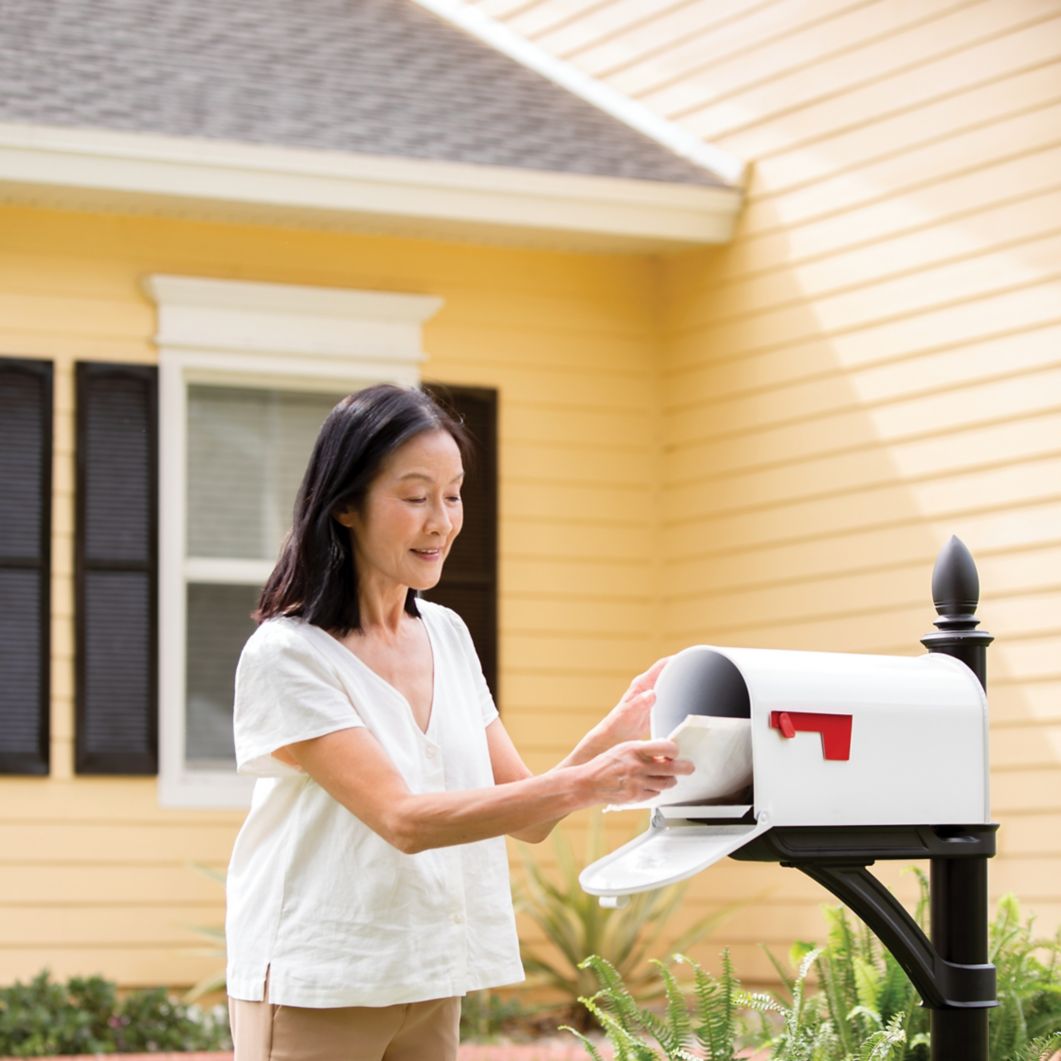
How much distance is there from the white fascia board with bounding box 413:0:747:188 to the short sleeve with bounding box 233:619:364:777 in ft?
16.7

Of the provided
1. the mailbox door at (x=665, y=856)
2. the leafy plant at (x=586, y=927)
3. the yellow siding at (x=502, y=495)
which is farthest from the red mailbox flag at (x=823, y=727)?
the yellow siding at (x=502, y=495)

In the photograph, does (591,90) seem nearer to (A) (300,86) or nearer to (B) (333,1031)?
(A) (300,86)

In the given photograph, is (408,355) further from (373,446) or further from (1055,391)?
(373,446)

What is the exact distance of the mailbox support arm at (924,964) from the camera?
2551 mm

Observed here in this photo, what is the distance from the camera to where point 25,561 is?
6613mm

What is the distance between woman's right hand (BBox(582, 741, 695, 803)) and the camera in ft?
7.32

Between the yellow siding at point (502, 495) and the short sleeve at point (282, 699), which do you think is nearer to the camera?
the short sleeve at point (282, 699)

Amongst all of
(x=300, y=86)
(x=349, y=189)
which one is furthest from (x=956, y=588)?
(x=300, y=86)

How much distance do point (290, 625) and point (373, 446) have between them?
0.82ft

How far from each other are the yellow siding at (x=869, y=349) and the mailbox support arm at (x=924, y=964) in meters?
3.44

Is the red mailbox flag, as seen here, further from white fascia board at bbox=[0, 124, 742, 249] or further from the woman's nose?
white fascia board at bbox=[0, 124, 742, 249]

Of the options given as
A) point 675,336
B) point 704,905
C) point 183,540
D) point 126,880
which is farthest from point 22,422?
point 704,905

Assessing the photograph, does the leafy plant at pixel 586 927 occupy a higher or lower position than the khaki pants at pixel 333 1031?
lower

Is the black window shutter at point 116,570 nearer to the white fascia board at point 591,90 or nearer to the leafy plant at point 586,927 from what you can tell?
the leafy plant at point 586,927
